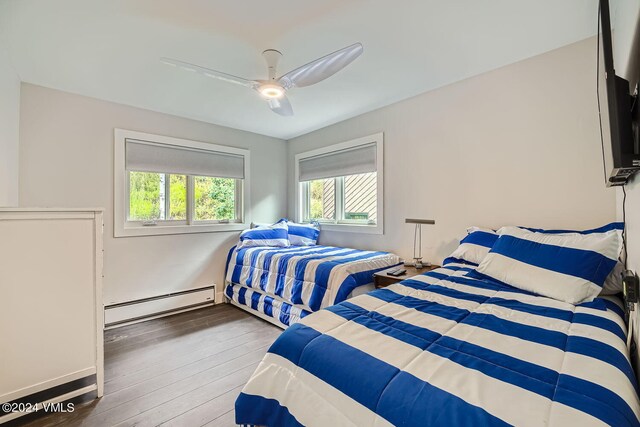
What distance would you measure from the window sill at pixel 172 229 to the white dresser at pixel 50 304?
4.30 feet

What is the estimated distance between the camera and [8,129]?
2.15m

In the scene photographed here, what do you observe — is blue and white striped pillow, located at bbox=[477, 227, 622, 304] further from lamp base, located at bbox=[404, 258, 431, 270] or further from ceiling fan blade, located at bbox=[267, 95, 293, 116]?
ceiling fan blade, located at bbox=[267, 95, 293, 116]

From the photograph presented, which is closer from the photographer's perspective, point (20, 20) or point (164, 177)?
point (20, 20)

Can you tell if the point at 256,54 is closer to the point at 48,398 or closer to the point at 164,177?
the point at 164,177

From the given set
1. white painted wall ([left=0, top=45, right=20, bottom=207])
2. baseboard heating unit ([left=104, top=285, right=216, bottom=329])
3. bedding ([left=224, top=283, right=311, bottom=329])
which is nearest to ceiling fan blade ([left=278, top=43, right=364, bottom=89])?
bedding ([left=224, top=283, right=311, bottom=329])

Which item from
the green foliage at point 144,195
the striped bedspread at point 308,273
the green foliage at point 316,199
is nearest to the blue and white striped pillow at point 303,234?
the green foliage at point 316,199

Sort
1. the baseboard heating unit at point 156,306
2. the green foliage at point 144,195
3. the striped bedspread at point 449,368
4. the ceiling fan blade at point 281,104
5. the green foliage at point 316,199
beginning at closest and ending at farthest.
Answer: the striped bedspread at point 449,368, the ceiling fan blade at point 281,104, the baseboard heating unit at point 156,306, the green foliage at point 144,195, the green foliage at point 316,199

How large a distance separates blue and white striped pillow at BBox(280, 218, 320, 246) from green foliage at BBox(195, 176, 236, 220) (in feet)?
2.83

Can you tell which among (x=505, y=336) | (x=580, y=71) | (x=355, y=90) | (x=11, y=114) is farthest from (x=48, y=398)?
(x=580, y=71)

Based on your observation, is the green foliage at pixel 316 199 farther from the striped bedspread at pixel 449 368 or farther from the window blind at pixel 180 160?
the striped bedspread at pixel 449 368

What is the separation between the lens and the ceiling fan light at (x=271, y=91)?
2.02 m

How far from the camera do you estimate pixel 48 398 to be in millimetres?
1646

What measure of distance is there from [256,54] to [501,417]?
2.33 meters

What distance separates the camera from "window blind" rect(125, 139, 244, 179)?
10.0 feet
